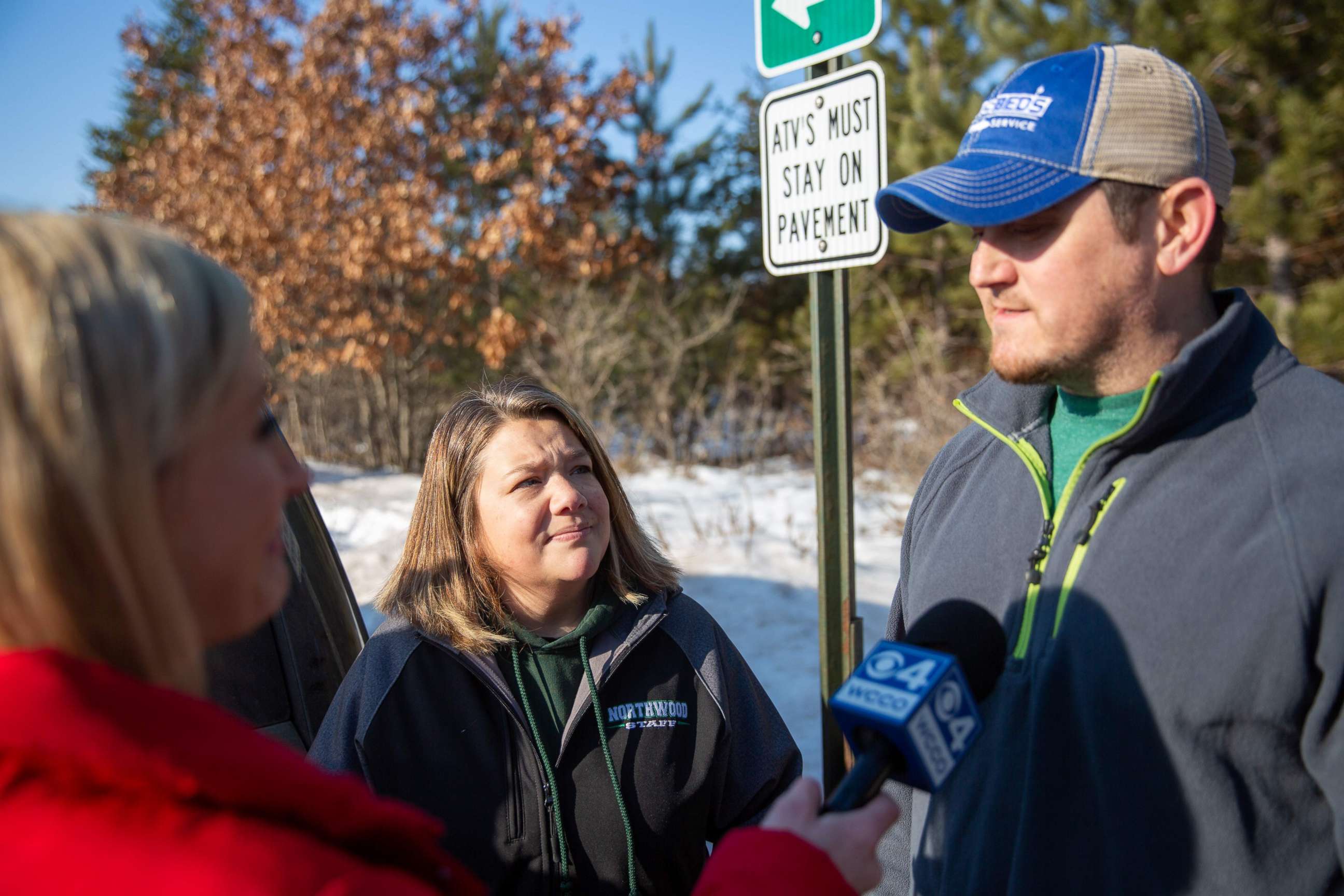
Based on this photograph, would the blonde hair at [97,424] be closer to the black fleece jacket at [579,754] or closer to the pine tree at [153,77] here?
the black fleece jacket at [579,754]

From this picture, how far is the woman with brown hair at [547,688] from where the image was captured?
2.10 meters

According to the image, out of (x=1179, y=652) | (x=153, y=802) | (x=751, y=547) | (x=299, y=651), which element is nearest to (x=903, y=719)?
(x=1179, y=652)

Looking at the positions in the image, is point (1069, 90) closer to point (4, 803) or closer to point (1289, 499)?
point (1289, 499)

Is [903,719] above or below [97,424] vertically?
below

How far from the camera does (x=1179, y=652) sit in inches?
58.1

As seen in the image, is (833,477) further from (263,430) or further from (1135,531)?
(263,430)

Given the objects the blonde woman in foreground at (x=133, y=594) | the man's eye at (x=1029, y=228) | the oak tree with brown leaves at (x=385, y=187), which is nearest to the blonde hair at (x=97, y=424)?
the blonde woman in foreground at (x=133, y=594)

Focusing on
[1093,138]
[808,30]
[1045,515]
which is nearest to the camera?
[1093,138]

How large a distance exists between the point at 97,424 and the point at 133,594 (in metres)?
0.16

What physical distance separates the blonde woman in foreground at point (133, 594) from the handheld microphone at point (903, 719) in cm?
54

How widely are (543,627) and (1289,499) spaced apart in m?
1.56

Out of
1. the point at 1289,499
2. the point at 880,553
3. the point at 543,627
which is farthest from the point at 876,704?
the point at 880,553

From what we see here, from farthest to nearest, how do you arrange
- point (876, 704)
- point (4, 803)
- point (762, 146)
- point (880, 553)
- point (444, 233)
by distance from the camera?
1. point (444, 233)
2. point (880, 553)
3. point (762, 146)
4. point (876, 704)
5. point (4, 803)

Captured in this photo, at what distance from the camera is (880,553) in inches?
294
